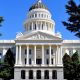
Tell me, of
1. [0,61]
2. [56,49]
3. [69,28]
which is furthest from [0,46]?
[69,28]

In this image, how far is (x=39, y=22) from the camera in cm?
9681

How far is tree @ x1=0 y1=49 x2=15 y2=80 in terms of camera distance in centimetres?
8321

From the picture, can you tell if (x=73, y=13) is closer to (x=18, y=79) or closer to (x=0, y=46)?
(x=18, y=79)

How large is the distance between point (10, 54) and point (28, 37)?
24.0 ft

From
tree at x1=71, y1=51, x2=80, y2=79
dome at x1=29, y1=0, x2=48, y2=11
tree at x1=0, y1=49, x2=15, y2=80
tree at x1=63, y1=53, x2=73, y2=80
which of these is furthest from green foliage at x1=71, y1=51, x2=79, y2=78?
dome at x1=29, y1=0, x2=48, y2=11

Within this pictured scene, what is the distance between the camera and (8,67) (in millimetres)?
86000

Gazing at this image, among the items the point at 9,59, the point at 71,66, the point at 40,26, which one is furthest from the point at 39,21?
the point at 71,66

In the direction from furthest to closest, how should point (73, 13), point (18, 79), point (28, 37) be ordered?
point (28, 37)
point (18, 79)
point (73, 13)

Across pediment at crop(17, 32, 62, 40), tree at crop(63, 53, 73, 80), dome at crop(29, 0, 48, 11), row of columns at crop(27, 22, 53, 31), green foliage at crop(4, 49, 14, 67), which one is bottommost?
tree at crop(63, 53, 73, 80)


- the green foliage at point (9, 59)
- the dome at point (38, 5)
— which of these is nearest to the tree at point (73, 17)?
the green foliage at point (9, 59)

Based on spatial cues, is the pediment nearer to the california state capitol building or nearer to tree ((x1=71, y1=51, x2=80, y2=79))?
the california state capitol building

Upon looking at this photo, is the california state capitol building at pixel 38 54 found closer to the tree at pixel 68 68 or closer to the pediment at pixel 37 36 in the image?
the pediment at pixel 37 36

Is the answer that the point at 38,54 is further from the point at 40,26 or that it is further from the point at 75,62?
the point at 40,26

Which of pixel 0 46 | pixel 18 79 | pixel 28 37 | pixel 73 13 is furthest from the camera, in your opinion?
pixel 0 46
